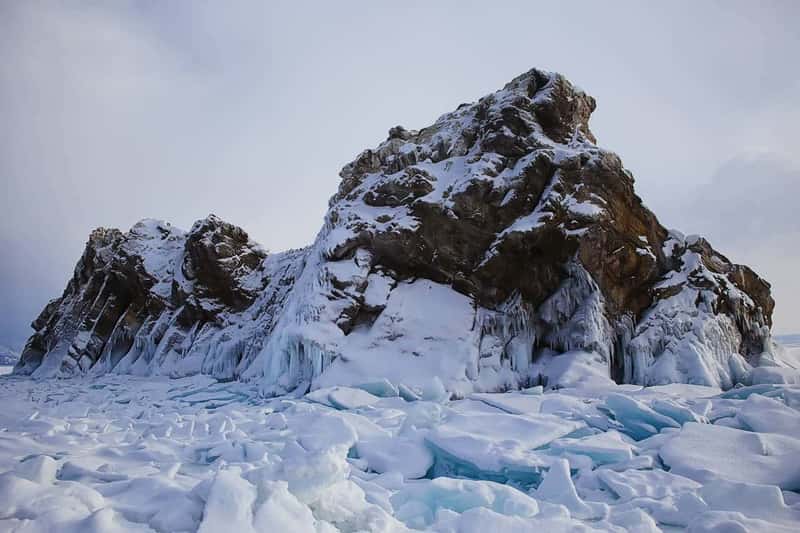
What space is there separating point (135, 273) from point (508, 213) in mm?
24080

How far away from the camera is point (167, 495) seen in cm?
307

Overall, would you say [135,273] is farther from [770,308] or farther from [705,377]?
[770,308]

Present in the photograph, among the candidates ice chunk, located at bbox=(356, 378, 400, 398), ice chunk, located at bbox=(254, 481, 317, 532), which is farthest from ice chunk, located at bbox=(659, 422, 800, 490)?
ice chunk, located at bbox=(356, 378, 400, 398)

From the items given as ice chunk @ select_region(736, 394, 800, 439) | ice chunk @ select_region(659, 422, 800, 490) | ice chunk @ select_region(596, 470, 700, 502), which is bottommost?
ice chunk @ select_region(596, 470, 700, 502)

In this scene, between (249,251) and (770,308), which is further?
(249,251)

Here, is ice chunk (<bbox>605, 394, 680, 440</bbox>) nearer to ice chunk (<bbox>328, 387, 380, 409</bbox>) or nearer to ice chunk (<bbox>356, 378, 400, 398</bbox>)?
ice chunk (<bbox>328, 387, 380, 409</bbox>)

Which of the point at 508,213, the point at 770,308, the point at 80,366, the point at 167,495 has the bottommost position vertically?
the point at 80,366

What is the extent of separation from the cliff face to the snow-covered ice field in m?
6.70

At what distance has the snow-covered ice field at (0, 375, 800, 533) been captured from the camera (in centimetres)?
285

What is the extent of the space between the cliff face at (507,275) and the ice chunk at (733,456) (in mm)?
8587

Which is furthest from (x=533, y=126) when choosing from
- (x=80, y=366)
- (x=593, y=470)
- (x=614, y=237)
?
(x=80, y=366)

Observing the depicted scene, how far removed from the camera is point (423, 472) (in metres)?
4.98

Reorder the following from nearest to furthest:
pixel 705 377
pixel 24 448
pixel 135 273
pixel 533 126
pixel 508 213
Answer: pixel 24 448, pixel 705 377, pixel 508 213, pixel 533 126, pixel 135 273

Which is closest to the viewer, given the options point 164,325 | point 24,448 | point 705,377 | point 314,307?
point 24,448
